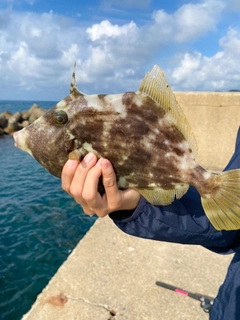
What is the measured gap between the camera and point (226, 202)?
1653mm

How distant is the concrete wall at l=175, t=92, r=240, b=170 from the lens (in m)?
6.82

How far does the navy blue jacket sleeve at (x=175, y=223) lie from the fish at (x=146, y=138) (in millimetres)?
475

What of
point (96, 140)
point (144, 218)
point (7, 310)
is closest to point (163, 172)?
point (96, 140)

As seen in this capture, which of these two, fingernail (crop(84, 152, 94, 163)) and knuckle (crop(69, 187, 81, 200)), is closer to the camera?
fingernail (crop(84, 152, 94, 163))

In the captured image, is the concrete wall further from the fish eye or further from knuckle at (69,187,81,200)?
the fish eye

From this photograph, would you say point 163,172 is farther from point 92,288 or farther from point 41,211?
point 41,211

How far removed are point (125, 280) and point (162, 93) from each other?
2.87m

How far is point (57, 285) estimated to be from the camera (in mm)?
3715

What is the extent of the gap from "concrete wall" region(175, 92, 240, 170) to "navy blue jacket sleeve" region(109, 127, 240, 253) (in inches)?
198

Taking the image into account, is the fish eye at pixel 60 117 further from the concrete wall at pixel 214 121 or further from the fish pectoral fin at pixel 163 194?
the concrete wall at pixel 214 121

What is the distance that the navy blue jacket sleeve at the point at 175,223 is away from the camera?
2148mm

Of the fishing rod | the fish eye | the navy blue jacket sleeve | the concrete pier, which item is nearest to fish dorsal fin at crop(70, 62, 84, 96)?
the fish eye

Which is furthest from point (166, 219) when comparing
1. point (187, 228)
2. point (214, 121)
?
point (214, 121)

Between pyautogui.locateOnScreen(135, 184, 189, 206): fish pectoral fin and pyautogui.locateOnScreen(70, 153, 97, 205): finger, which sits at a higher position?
pyautogui.locateOnScreen(70, 153, 97, 205): finger
